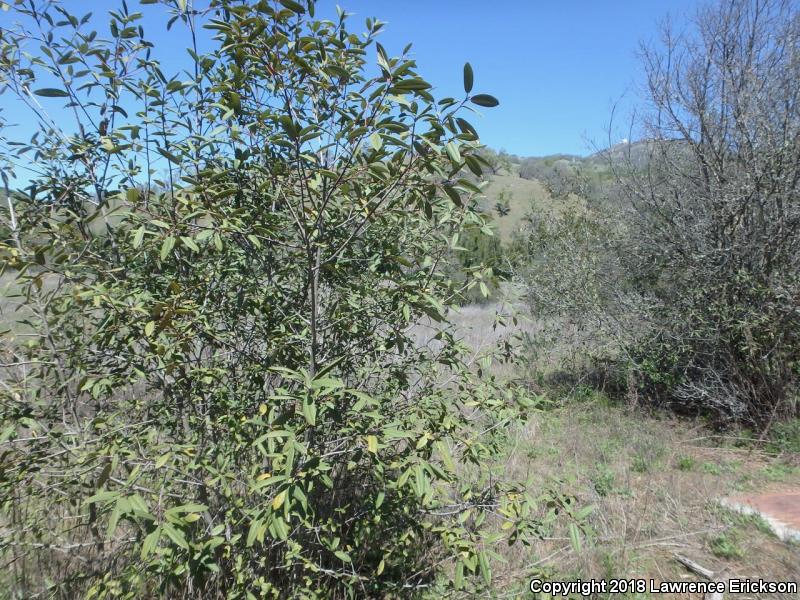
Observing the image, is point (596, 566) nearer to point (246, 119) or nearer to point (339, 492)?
point (339, 492)

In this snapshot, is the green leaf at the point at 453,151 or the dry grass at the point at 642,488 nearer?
the green leaf at the point at 453,151

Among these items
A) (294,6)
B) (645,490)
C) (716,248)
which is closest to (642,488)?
(645,490)

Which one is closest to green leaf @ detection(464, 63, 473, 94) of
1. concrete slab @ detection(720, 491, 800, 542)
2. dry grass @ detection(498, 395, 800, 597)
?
A: dry grass @ detection(498, 395, 800, 597)

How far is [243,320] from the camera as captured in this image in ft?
6.79

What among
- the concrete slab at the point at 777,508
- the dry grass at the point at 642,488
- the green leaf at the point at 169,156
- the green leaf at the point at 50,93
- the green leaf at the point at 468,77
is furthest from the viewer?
the concrete slab at the point at 777,508

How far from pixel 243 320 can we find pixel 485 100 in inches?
54.5

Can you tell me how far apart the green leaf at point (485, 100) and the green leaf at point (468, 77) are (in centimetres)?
3

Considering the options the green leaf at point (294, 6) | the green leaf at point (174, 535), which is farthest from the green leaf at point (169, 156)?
the green leaf at point (174, 535)

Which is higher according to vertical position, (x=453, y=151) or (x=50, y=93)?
(x=50, y=93)

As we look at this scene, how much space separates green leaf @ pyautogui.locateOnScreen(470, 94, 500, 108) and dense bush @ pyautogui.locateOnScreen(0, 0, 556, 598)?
0.05 m

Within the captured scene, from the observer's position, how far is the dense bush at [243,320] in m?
1.50

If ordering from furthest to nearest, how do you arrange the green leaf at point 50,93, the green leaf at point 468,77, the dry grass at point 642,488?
the dry grass at point 642,488, the green leaf at point 50,93, the green leaf at point 468,77

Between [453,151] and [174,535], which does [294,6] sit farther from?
[174,535]

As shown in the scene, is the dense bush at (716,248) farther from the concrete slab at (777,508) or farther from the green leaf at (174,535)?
the green leaf at (174,535)
